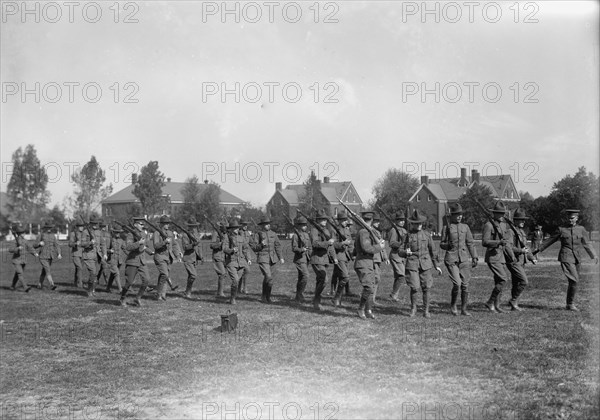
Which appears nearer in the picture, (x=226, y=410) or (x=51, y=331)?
(x=226, y=410)

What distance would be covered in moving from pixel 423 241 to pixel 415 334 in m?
2.65

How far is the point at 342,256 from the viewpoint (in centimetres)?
1359

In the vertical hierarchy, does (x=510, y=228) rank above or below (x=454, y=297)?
above

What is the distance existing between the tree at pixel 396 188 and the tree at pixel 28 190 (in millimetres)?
33661

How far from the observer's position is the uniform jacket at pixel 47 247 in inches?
698

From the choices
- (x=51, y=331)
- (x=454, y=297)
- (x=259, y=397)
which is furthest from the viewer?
(x=454, y=297)

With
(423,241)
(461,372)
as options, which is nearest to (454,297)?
(423,241)

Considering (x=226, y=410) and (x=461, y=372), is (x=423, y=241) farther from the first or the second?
(x=226, y=410)

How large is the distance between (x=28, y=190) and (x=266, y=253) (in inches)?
1966

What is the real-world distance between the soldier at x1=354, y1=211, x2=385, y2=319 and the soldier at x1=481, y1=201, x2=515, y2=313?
238cm

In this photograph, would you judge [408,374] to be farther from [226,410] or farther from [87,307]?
[87,307]

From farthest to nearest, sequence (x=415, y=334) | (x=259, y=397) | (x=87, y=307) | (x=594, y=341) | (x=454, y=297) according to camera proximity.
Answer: (x=87, y=307) → (x=454, y=297) → (x=415, y=334) → (x=594, y=341) → (x=259, y=397)

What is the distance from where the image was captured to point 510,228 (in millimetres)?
12680

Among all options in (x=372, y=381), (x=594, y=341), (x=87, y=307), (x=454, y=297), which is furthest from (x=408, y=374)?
(x=87, y=307)
